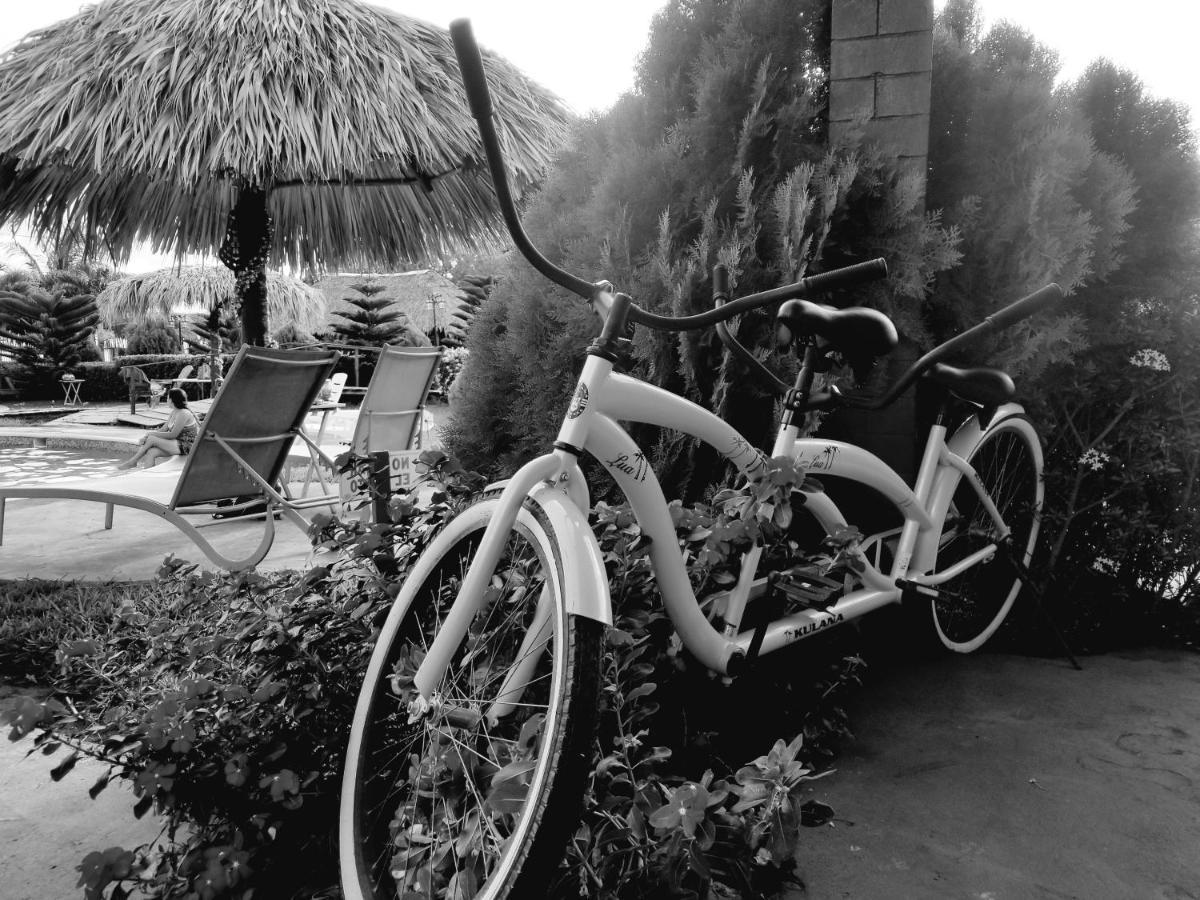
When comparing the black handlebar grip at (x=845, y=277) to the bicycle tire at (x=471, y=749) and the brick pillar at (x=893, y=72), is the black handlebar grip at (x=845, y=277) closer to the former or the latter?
the bicycle tire at (x=471, y=749)

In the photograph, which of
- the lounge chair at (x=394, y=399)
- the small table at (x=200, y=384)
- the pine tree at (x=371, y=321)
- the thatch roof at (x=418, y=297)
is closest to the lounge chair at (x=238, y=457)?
the lounge chair at (x=394, y=399)

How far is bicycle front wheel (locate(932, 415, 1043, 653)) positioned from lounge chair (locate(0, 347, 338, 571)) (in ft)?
8.08

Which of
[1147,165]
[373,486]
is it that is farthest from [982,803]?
[1147,165]

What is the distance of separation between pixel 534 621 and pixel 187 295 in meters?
21.6

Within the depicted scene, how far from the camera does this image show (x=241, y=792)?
4.93ft

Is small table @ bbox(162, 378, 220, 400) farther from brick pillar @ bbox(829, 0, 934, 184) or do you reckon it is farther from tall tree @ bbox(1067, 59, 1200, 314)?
tall tree @ bbox(1067, 59, 1200, 314)

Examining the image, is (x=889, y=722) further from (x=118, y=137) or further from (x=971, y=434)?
(x=118, y=137)

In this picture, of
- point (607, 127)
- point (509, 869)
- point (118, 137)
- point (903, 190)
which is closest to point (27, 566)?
point (118, 137)

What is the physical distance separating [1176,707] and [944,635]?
0.67m

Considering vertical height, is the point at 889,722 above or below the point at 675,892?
below

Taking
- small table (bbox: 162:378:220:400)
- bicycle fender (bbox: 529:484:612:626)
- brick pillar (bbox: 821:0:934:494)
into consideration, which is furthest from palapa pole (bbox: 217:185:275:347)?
small table (bbox: 162:378:220:400)

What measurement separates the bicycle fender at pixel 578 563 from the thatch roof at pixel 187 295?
19872 millimetres

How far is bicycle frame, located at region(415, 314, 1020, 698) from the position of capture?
4.32ft

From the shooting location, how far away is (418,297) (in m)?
28.0
